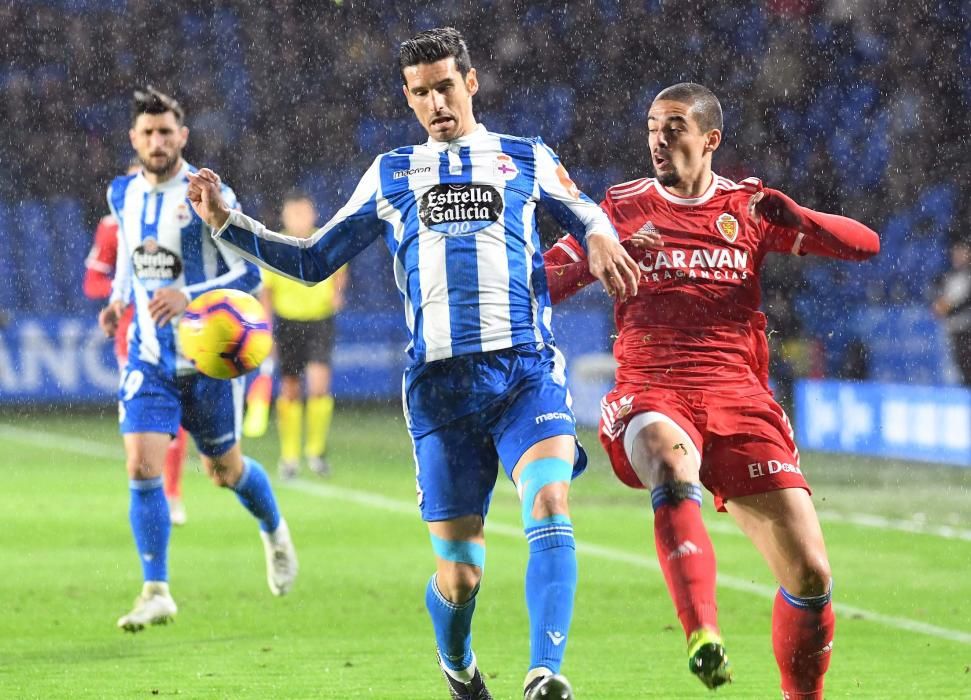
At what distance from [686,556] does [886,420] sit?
9781 mm

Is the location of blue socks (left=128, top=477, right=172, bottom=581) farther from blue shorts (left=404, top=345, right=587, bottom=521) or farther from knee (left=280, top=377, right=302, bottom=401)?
knee (left=280, top=377, right=302, bottom=401)

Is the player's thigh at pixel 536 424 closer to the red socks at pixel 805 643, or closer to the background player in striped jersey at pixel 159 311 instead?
the red socks at pixel 805 643

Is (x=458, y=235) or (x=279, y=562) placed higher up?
(x=458, y=235)

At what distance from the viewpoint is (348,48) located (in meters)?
21.3

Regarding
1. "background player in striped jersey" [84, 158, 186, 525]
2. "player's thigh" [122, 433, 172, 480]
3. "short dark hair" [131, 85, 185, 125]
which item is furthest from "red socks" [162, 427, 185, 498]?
"short dark hair" [131, 85, 185, 125]

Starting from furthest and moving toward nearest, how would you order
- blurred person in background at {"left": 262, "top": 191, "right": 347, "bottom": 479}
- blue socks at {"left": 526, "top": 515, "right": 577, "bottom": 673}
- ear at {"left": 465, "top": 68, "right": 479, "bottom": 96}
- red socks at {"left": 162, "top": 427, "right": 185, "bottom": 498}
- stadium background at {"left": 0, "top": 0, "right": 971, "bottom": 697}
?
1. stadium background at {"left": 0, "top": 0, "right": 971, "bottom": 697}
2. blurred person in background at {"left": 262, "top": 191, "right": 347, "bottom": 479}
3. red socks at {"left": 162, "top": 427, "right": 185, "bottom": 498}
4. ear at {"left": 465, "top": 68, "right": 479, "bottom": 96}
5. blue socks at {"left": 526, "top": 515, "right": 577, "bottom": 673}

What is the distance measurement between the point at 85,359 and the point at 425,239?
1484 centimetres

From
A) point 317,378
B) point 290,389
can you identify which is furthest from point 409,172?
point 317,378

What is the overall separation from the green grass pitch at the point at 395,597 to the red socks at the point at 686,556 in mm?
1072

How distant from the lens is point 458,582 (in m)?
4.79

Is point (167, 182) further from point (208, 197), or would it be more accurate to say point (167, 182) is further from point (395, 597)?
point (208, 197)

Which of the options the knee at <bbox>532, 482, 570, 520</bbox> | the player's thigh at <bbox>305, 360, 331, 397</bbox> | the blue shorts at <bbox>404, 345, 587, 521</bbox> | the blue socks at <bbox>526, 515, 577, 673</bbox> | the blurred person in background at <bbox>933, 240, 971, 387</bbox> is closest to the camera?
the blue socks at <bbox>526, 515, 577, 673</bbox>

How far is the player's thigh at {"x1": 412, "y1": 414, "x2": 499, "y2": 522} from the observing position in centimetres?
471

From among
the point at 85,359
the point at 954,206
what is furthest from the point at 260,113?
the point at 954,206
